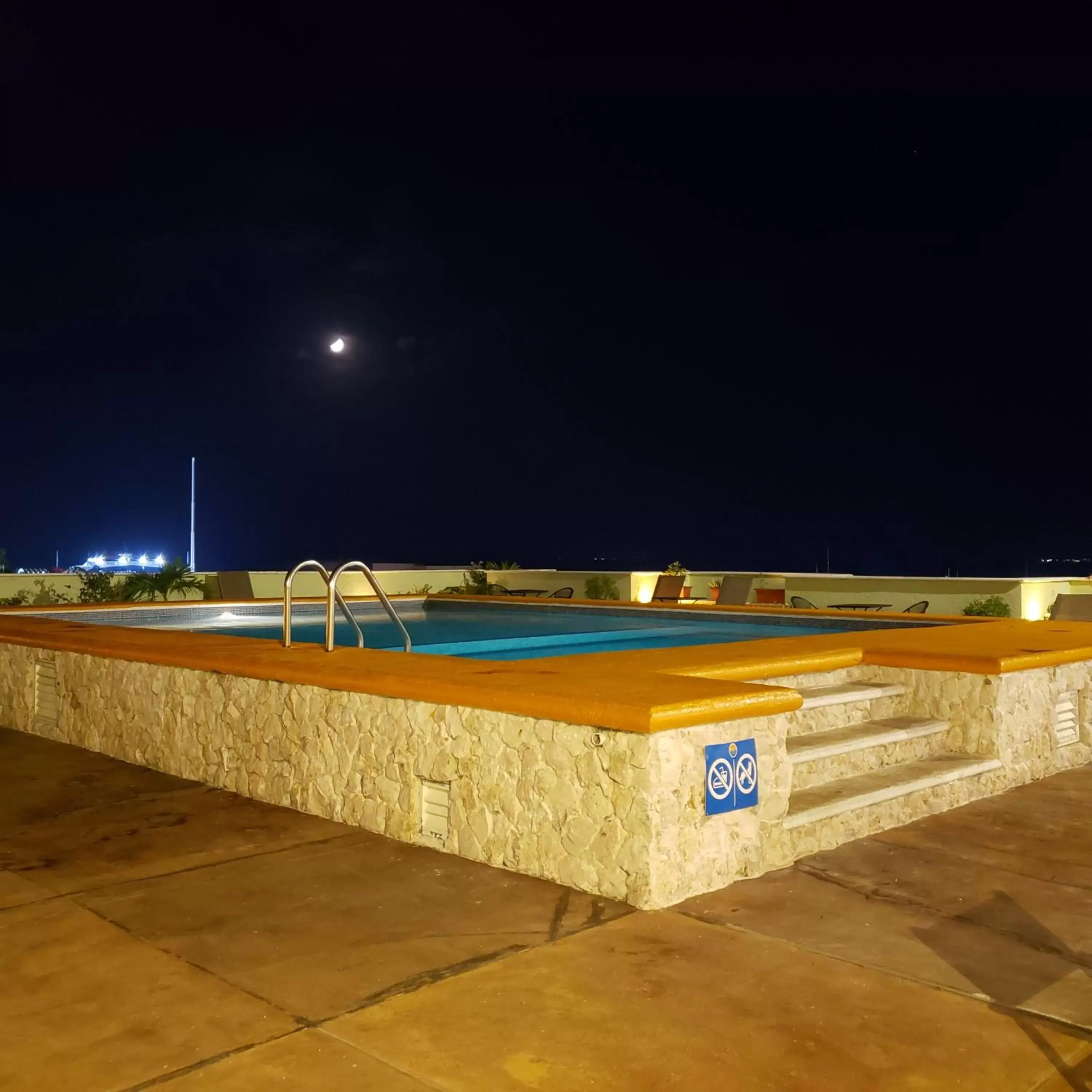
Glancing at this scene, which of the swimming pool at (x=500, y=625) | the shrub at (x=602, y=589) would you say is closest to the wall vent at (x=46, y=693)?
the swimming pool at (x=500, y=625)

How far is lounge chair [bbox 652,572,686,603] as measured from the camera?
17328 mm

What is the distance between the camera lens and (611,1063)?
8.86ft

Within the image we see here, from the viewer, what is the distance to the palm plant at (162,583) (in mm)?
15586

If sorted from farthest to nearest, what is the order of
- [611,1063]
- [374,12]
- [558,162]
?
[558,162] < [374,12] < [611,1063]

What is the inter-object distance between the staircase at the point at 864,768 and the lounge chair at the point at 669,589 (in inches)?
437

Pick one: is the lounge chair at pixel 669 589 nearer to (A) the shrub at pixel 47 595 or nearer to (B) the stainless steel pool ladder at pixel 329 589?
(A) the shrub at pixel 47 595

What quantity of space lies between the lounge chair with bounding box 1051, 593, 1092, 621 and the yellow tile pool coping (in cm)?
352

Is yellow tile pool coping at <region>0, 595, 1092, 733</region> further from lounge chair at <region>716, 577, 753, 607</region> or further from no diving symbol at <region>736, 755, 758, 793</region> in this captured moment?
lounge chair at <region>716, 577, 753, 607</region>

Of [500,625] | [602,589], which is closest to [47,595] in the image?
[500,625]

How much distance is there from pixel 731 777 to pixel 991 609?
37.0ft

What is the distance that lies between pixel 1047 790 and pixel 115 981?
4.77 metres

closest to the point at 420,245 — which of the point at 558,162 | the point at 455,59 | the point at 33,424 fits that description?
the point at 558,162

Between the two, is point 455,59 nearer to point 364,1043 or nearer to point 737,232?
point 737,232

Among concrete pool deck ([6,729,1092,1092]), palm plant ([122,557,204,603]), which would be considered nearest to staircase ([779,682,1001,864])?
concrete pool deck ([6,729,1092,1092])
